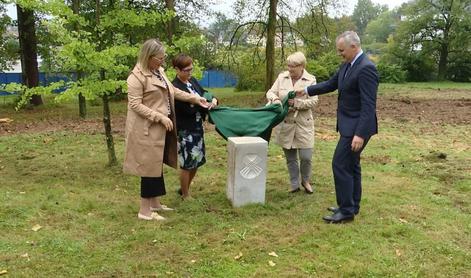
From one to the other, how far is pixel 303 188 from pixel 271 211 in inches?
45.2

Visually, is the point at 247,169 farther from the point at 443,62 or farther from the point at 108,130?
the point at 443,62

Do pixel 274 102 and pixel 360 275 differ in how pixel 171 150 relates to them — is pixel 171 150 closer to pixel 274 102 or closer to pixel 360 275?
pixel 274 102

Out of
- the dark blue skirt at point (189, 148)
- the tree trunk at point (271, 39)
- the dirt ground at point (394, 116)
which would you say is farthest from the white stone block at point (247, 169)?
the tree trunk at point (271, 39)

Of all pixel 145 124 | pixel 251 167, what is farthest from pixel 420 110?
pixel 145 124

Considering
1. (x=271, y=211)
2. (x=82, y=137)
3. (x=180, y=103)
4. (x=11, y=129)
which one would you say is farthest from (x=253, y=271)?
(x=11, y=129)

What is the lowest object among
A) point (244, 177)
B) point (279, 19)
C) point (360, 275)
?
point (360, 275)

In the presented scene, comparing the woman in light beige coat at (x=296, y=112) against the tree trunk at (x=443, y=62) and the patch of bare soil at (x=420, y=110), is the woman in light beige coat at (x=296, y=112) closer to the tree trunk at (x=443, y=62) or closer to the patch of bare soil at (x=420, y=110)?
the patch of bare soil at (x=420, y=110)

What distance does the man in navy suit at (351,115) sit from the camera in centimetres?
502

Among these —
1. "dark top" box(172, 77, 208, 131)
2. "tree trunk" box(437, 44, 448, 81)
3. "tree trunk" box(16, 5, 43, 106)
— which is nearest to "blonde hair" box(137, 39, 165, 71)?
"dark top" box(172, 77, 208, 131)

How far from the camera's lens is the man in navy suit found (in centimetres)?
502

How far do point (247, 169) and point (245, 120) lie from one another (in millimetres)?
728

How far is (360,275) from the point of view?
14.1ft

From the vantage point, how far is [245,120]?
20.9ft

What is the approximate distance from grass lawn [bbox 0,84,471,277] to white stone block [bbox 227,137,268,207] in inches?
5.9
